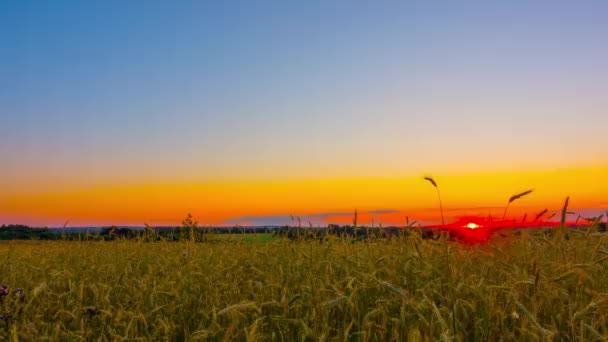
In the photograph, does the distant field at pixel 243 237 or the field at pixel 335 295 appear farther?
the distant field at pixel 243 237

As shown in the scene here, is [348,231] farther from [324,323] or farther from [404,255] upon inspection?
[324,323]

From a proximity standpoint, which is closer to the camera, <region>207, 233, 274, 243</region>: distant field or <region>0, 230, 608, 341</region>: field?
<region>0, 230, 608, 341</region>: field

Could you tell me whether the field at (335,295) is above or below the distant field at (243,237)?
below

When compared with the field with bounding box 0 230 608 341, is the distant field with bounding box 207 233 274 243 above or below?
above

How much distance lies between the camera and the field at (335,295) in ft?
14.7

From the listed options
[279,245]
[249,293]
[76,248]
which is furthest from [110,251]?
[249,293]

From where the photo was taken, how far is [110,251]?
1077 cm

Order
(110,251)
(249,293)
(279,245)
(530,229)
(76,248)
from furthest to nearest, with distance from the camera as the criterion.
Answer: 1. (76,248)
2. (110,251)
3. (279,245)
4. (530,229)
5. (249,293)

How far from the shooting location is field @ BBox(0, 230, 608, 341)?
14.7 ft

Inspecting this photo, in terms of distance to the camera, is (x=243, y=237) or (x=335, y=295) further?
(x=243, y=237)

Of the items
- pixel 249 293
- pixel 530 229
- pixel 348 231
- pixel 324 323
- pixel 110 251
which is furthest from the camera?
pixel 110 251

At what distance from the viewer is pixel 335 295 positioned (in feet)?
18.3

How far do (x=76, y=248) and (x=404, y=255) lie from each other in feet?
24.1

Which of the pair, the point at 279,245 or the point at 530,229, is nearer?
the point at 530,229
